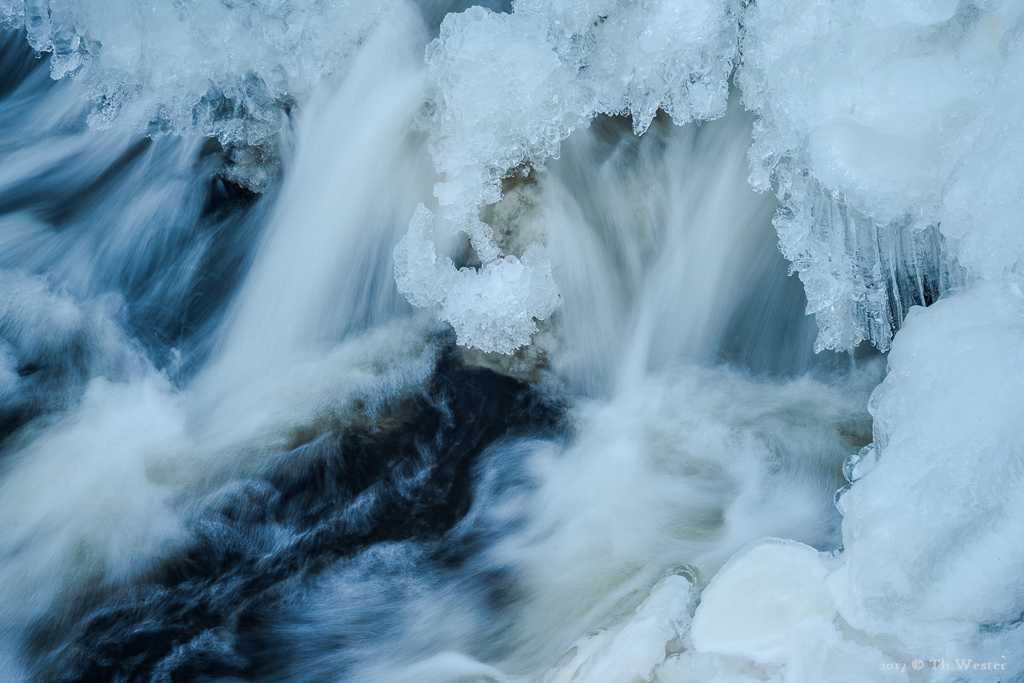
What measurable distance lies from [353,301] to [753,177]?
6.56ft

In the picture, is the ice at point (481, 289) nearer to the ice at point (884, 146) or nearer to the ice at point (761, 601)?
the ice at point (884, 146)

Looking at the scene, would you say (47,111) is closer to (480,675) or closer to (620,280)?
(620,280)

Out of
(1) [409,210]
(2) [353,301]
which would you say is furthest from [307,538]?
(1) [409,210]

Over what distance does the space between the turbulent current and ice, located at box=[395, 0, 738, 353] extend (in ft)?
0.05

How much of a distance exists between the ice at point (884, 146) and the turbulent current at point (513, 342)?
0.01 metres

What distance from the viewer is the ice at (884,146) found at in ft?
8.11

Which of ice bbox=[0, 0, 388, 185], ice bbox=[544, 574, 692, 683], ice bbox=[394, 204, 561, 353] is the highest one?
ice bbox=[0, 0, 388, 185]

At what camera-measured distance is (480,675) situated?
287 cm

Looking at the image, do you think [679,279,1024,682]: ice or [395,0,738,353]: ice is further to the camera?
[395,0,738,353]: ice

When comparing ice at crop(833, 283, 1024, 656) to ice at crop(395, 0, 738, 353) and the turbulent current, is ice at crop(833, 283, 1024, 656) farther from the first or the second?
ice at crop(395, 0, 738, 353)

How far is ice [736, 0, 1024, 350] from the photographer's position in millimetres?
2473

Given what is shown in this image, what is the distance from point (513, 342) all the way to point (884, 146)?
174 centimetres

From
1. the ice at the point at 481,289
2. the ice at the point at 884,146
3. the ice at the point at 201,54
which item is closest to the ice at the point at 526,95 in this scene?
the ice at the point at 481,289

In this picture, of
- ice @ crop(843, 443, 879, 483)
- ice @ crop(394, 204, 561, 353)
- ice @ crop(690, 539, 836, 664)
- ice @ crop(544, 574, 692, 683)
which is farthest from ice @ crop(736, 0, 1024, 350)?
ice @ crop(544, 574, 692, 683)
